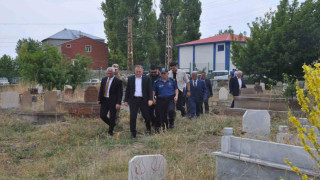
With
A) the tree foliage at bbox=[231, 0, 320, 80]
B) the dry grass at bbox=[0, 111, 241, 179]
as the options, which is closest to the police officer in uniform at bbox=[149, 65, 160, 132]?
the dry grass at bbox=[0, 111, 241, 179]

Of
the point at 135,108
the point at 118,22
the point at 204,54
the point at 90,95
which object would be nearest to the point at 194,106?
the point at 135,108

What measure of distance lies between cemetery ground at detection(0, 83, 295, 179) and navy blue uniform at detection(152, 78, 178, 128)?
41cm

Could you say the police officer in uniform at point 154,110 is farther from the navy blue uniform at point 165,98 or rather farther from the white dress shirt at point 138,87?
the white dress shirt at point 138,87

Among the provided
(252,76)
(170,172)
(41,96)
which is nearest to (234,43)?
(252,76)

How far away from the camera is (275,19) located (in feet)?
59.6

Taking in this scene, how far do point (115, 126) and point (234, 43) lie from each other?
1282 cm

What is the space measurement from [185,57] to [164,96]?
3456 centimetres

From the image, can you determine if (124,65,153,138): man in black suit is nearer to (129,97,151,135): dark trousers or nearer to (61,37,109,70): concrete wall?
(129,97,151,135): dark trousers

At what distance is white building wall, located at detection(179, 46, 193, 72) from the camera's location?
42.0 metres

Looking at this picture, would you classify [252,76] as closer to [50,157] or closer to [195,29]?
[50,157]

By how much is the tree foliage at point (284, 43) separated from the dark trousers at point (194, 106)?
26.3ft

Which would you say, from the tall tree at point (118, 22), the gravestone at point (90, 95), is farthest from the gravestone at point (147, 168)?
the tall tree at point (118, 22)

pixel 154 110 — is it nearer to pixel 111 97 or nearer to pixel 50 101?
pixel 111 97

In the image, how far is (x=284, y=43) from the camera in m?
17.5
